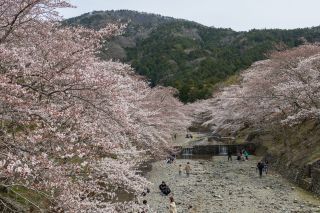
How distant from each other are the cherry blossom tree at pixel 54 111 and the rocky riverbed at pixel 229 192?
840cm

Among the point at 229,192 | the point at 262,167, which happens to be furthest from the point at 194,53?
the point at 229,192

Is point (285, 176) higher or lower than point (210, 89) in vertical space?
lower

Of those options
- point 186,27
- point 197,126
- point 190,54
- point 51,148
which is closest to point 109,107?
point 51,148

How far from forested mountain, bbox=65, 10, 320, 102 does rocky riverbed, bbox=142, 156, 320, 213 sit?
44979mm

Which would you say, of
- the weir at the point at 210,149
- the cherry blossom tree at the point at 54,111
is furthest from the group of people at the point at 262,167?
the cherry blossom tree at the point at 54,111

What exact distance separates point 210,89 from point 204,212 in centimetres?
5884

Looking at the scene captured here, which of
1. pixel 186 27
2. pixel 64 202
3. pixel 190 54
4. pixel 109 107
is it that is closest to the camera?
pixel 64 202

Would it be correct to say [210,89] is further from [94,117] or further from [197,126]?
[94,117]

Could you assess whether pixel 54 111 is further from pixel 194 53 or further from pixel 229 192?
pixel 194 53

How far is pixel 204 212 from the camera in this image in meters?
18.3

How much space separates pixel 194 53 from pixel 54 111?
115880mm

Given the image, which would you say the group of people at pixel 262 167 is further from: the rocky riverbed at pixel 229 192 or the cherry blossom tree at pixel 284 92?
the cherry blossom tree at pixel 284 92

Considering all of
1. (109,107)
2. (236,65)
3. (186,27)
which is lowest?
(109,107)

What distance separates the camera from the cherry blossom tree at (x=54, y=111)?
6.80 m
